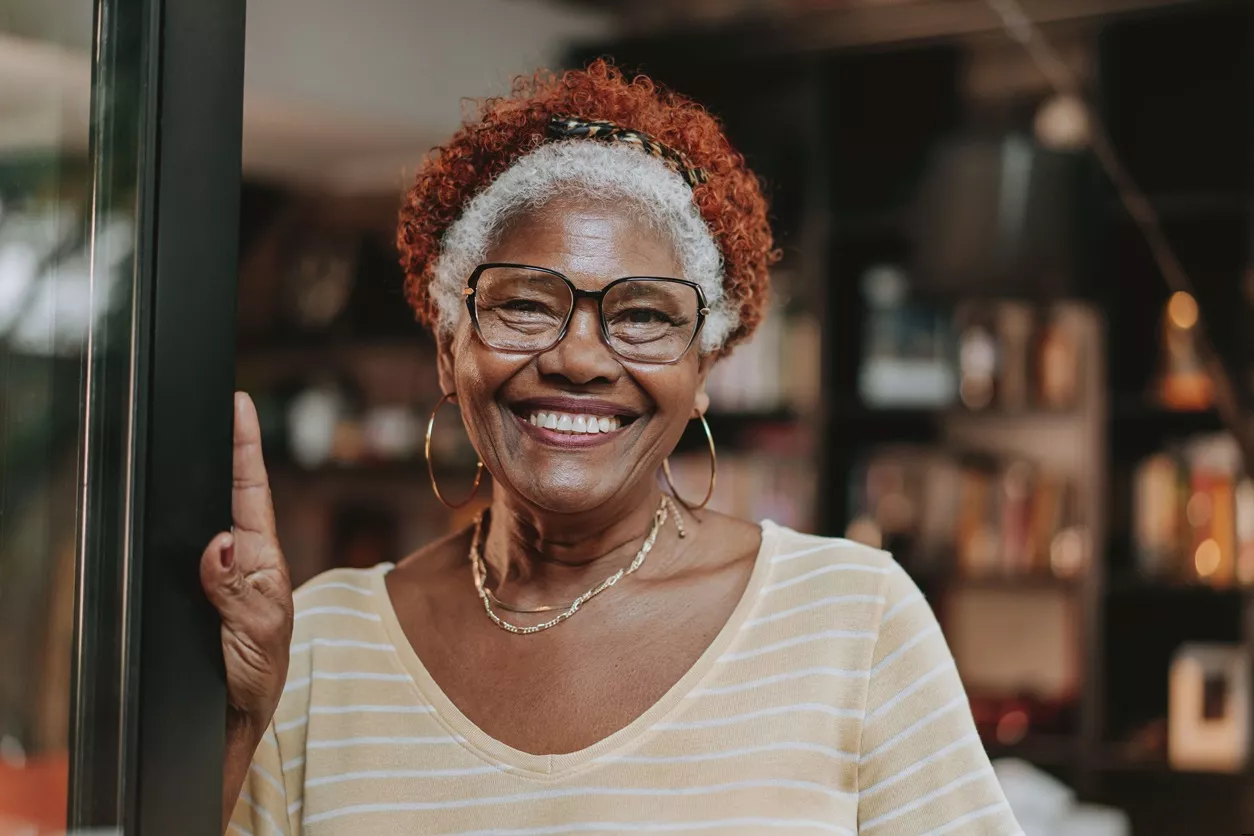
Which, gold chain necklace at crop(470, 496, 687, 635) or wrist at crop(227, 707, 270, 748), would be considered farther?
gold chain necklace at crop(470, 496, 687, 635)

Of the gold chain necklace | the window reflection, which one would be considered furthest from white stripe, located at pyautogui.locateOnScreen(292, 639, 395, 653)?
the window reflection

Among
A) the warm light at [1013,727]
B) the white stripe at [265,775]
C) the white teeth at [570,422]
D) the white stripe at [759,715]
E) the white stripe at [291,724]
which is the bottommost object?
the warm light at [1013,727]

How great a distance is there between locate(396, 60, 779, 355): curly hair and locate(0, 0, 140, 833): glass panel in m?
0.42

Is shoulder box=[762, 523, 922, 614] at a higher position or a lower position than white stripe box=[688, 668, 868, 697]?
higher

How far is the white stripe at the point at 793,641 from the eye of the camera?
1207 mm

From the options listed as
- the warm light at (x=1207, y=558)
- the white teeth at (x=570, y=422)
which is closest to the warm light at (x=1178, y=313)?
the warm light at (x=1207, y=558)

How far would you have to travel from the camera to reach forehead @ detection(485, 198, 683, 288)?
118cm

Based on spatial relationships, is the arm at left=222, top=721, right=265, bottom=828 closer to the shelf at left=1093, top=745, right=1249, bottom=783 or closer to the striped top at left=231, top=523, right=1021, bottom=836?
the striped top at left=231, top=523, right=1021, bottom=836

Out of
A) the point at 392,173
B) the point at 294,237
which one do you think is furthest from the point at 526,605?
the point at 294,237

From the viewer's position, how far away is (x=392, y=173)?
4.68 meters

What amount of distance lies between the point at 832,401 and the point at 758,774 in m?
2.87

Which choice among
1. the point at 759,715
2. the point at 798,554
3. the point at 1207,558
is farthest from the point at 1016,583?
the point at 759,715

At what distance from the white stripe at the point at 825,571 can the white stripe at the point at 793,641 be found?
0.06m

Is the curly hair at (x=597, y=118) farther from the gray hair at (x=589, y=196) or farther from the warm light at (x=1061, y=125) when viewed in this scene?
the warm light at (x=1061, y=125)
